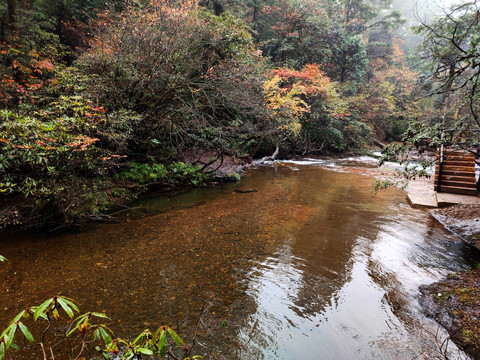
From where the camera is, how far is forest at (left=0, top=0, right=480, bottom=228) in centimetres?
479

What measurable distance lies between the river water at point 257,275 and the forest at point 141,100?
52.5 inches

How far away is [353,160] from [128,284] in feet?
55.7

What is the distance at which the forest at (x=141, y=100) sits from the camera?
4785mm

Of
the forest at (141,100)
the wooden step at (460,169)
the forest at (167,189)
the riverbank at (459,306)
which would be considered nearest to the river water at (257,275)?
the forest at (167,189)

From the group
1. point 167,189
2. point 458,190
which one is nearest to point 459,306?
point 458,190

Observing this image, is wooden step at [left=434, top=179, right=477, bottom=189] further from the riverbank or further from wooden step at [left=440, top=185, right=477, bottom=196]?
the riverbank

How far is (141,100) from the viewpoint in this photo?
807 cm

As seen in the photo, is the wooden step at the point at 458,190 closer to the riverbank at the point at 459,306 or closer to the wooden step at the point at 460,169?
the wooden step at the point at 460,169

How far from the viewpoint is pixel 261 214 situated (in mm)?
7008

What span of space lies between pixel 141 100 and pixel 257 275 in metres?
6.44

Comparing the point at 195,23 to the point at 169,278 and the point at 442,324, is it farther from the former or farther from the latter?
the point at 442,324

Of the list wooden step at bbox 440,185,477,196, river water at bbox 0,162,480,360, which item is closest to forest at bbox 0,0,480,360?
river water at bbox 0,162,480,360

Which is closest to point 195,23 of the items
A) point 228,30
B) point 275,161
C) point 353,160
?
point 228,30

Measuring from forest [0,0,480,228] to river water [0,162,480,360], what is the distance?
133 cm
